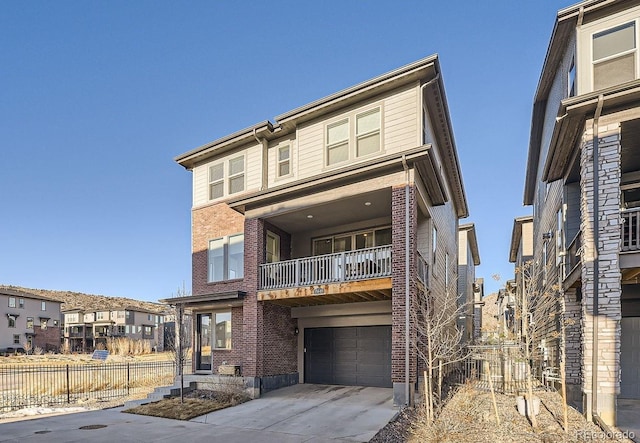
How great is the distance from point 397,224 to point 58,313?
6142 centimetres

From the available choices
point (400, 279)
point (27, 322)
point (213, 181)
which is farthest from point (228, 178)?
point (27, 322)

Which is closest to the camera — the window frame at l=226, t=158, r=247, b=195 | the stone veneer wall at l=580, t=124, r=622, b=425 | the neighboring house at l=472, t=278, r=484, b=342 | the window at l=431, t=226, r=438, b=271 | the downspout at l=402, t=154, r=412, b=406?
the stone veneer wall at l=580, t=124, r=622, b=425

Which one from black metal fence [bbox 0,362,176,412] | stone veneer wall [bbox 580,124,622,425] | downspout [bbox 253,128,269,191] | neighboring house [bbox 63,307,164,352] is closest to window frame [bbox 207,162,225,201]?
downspout [bbox 253,128,269,191]

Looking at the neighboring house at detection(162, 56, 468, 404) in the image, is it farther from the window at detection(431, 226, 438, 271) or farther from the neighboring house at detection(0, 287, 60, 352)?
the neighboring house at detection(0, 287, 60, 352)

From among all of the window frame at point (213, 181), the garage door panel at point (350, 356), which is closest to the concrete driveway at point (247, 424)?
the garage door panel at point (350, 356)

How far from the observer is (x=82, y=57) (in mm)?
16812

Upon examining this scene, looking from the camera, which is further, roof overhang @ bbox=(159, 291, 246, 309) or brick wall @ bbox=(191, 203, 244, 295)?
brick wall @ bbox=(191, 203, 244, 295)

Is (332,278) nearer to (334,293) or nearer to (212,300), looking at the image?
(334,293)

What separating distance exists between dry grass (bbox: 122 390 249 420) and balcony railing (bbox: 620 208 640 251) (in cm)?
1153

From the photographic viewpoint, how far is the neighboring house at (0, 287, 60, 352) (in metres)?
49.0

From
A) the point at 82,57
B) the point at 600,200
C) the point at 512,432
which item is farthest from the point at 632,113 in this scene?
the point at 82,57

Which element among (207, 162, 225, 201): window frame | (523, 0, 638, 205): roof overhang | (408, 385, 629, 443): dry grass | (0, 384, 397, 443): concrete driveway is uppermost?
(523, 0, 638, 205): roof overhang

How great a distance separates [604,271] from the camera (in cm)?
869

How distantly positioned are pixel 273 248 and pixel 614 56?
1215 centimetres
